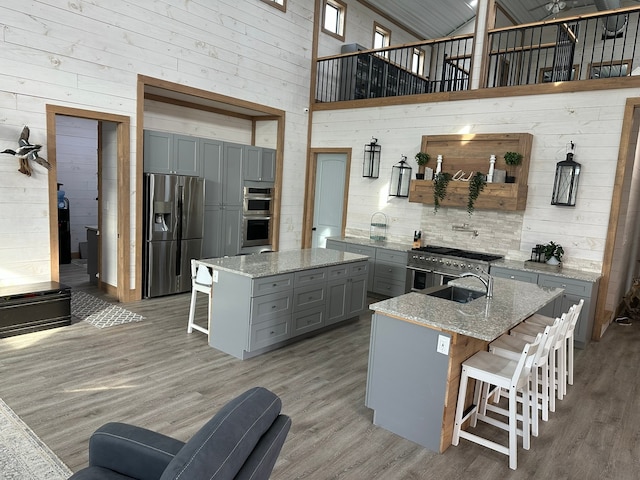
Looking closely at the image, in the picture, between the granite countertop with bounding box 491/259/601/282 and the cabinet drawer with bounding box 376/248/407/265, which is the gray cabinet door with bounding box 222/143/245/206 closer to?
the cabinet drawer with bounding box 376/248/407/265

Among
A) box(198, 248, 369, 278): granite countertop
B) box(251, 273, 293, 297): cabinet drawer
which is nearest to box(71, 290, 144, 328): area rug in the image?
box(198, 248, 369, 278): granite countertop

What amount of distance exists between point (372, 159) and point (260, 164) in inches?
73.5

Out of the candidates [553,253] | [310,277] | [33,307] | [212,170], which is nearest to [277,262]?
[310,277]

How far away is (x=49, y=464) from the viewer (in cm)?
258

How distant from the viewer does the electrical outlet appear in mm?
2797

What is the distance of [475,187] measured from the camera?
19.3 ft

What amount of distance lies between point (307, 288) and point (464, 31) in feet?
30.9

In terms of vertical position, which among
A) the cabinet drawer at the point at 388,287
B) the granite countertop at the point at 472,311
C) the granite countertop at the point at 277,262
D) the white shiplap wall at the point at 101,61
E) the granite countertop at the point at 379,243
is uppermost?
the white shiplap wall at the point at 101,61

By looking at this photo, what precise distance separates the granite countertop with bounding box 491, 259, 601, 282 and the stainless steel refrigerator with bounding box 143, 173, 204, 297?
13.6 ft

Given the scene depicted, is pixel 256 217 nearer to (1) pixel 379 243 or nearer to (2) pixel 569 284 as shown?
(1) pixel 379 243

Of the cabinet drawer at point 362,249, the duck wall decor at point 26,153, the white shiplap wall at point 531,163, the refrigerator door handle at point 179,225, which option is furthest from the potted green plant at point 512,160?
the duck wall decor at point 26,153

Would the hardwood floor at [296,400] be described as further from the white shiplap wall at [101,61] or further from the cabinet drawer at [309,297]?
the white shiplap wall at [101,61]

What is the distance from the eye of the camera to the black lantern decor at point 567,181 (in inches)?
212

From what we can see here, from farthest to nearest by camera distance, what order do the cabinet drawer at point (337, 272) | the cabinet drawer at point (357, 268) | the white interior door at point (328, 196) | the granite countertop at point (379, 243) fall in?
the white interior door at point (328, 196), the granite countertop at point (379, 243), the cabinet drawer at point (357, 268), the cabinet drawer at point (337, 272)
